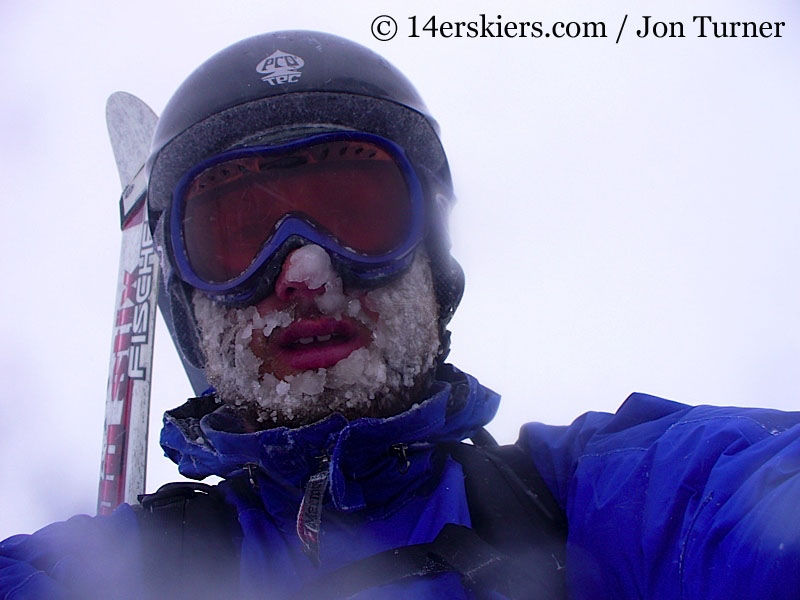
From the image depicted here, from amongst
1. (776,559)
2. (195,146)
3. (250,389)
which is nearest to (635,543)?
(776,559)

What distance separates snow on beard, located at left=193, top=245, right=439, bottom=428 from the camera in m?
1.56

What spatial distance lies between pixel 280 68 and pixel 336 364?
1262mm

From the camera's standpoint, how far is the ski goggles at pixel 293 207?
71.6 inches

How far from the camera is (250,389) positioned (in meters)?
1.64

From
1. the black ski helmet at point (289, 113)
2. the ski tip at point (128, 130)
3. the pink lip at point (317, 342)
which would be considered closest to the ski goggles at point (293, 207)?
the black ski helmet at point (289, 113)

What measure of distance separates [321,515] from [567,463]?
0.69 meters

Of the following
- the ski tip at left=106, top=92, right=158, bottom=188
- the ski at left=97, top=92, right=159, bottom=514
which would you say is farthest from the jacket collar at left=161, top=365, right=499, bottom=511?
the ski tip at left=106, top=92, right=158, bottom=188

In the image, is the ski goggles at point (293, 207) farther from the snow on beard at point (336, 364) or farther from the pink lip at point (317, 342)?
the pink lip at point (317, 342)

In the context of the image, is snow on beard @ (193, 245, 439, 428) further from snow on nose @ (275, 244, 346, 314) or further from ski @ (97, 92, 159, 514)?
ski @ (97, 92, 159, 514)

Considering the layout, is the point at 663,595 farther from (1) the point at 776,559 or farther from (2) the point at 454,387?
(2) the point at 454,387

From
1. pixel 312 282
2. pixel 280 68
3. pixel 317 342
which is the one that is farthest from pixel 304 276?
pixel 280 68

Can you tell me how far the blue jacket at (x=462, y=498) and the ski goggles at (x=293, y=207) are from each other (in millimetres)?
509

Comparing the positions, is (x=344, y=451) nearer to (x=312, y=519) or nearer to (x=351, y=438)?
(x=351, y=438)

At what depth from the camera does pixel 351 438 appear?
57.0 inches
